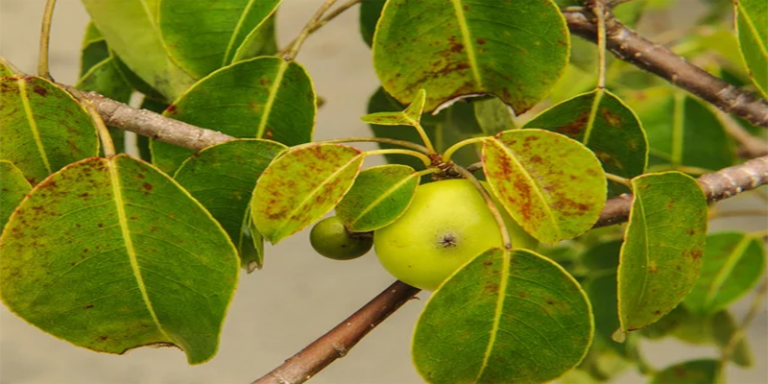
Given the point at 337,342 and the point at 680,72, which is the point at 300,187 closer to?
the point at 337,342

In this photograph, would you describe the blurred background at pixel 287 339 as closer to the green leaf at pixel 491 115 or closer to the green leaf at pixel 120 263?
the green leaf at pixel 491 115

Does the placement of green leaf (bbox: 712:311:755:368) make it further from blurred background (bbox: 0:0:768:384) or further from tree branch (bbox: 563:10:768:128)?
blurred background (bbox: 0:0:768:384)

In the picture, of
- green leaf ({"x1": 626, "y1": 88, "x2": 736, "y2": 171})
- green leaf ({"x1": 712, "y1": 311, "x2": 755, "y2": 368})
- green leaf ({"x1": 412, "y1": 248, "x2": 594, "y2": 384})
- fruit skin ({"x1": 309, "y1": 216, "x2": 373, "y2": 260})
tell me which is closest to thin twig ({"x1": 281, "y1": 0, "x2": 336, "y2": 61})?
fruit skin ({"x1": 309, "y1": 216, "x2": 373, "y2": 260})

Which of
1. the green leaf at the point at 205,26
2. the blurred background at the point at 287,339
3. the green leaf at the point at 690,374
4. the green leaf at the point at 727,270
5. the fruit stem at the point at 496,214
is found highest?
the green leaf at the point at 205,26

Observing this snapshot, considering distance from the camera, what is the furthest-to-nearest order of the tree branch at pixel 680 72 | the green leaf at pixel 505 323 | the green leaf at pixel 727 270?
the green leaf at pixel 727 270, the tree branch at pixel 680 72, the green leaf at pixel 505 323

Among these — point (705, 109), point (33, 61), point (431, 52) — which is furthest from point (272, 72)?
point (33, 61)

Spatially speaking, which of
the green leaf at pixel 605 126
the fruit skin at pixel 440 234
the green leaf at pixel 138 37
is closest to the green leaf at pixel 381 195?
the fruit skin at pixel 440 234
